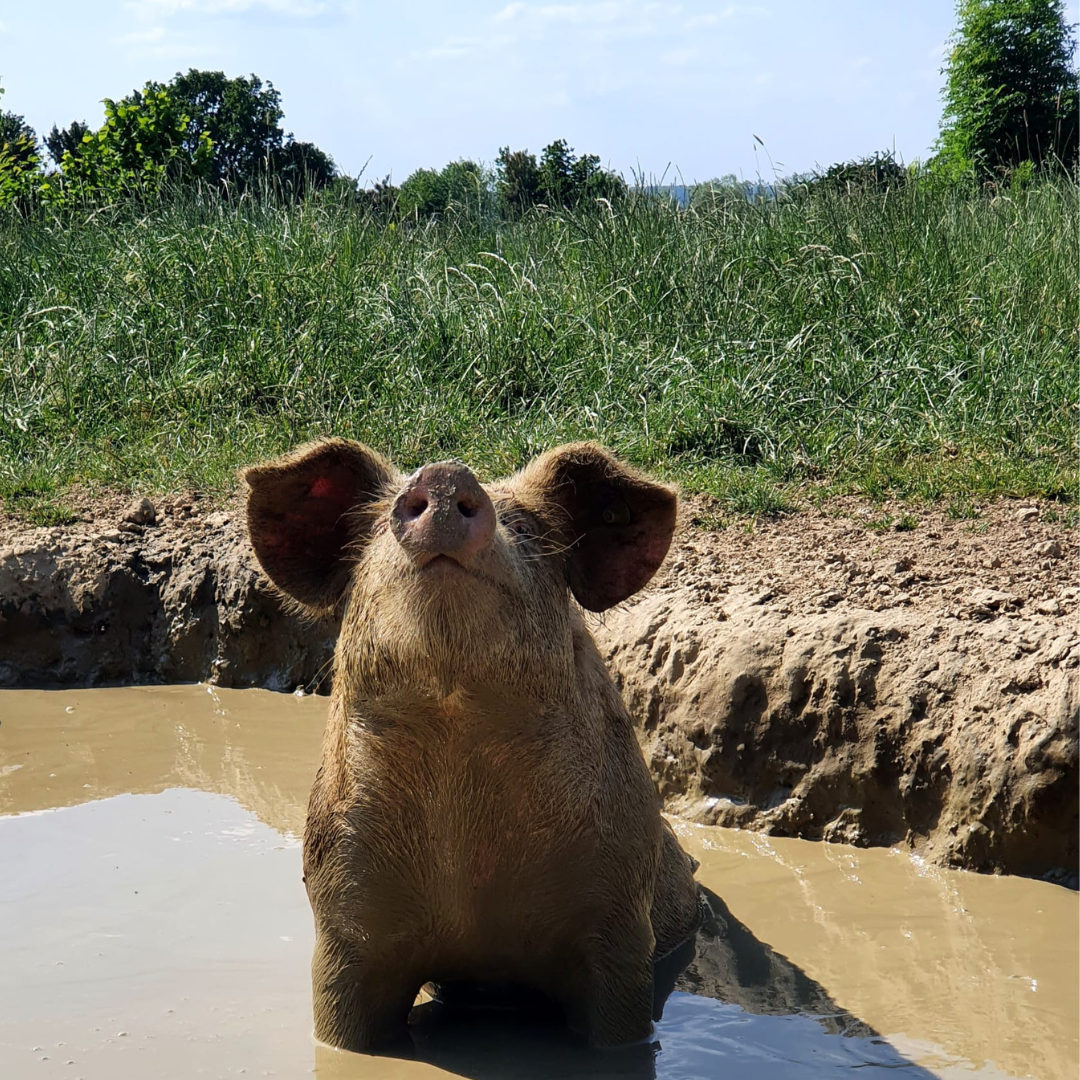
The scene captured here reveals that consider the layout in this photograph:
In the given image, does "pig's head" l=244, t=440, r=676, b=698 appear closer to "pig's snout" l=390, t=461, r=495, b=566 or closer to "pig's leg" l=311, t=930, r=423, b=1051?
"pig's snout" l=390, t=461, r=495, b=566

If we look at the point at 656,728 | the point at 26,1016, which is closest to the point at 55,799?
the point at 26,1016

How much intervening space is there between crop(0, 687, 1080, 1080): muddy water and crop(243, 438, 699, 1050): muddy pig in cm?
24

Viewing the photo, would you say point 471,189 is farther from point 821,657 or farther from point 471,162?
point 821,657

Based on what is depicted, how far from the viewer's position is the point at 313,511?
3236 millimetres

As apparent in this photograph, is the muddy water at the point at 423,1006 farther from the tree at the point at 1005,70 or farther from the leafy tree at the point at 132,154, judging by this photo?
the tree at the point at 1005,70

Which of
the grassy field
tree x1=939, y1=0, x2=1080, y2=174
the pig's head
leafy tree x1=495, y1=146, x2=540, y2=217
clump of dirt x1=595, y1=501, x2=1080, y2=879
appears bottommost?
clump of dirt x1=595, y1=501, x2=1080, y2=879

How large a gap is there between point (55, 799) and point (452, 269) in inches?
221

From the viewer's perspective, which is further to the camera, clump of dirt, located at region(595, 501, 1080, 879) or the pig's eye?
clump of dirt, located at region(595, 501, 1080, 879)

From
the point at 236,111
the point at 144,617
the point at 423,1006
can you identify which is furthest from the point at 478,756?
the point at 236,111

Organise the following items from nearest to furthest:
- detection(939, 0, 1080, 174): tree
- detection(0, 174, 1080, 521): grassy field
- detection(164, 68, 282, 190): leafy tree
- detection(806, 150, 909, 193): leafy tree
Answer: detection(0, 174, 1080, 521): grassy field < detection(806, 150, 909, 193): leafy tree < detection(939, 0, 1080, 174): tree < detection(164, 68, 282, 190): leafy tree

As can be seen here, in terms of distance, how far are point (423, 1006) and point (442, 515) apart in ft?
5.18

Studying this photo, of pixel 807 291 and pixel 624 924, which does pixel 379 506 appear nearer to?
pixel 624 924

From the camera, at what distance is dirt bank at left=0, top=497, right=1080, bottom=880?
4.28 m

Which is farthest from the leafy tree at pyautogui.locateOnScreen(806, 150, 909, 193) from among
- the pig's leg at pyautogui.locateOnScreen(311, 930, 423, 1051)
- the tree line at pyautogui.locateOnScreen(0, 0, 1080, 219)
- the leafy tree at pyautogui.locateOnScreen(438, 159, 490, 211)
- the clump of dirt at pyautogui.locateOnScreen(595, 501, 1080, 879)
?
the pig's leg at pyautogui.locateOnScreen(311, 930, 423, 1051)
